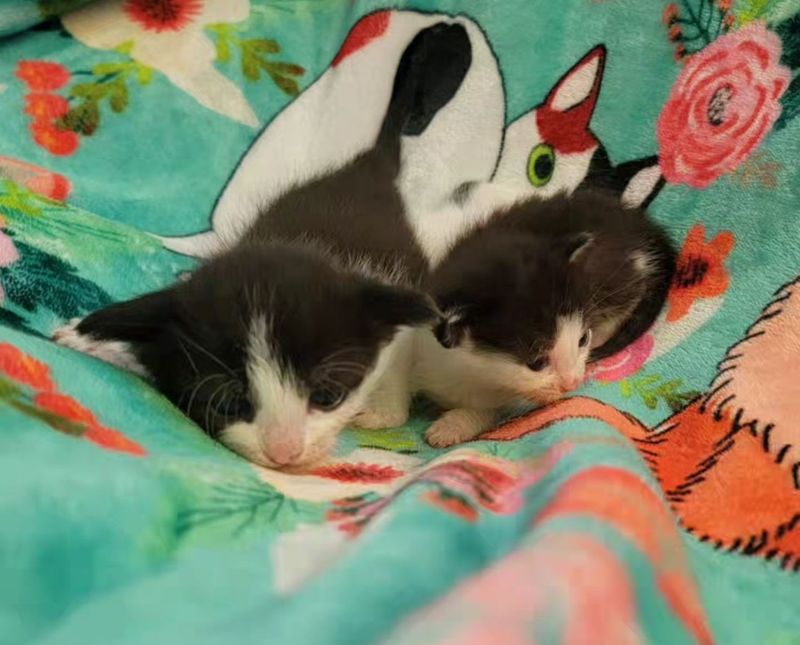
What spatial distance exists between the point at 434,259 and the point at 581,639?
1123 millimetres

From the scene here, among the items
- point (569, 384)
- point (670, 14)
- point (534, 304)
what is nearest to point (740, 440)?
point (569, 384)

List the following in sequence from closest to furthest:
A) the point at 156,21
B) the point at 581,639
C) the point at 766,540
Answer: the point at 581,639 → the point at 766,540 → the point at 156,21

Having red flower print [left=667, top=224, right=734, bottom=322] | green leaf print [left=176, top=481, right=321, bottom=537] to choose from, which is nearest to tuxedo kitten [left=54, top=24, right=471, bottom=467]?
green leaf print [left=176, top=481, right=321, bottom=537]

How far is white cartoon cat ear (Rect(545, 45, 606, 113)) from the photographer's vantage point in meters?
1.83

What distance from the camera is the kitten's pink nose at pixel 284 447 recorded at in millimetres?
1184

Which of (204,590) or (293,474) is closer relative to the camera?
(204,590)

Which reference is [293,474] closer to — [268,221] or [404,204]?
[268,221]

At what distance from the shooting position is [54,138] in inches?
72.8

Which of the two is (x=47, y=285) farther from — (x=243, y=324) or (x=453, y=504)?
(x=453, y=504)

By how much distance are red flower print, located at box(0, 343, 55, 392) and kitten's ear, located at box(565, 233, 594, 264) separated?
87cm

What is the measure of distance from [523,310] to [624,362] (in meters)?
0.20

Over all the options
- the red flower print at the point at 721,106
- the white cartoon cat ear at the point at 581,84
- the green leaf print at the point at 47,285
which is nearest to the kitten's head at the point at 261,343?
the green leaf print at the point at 47,285

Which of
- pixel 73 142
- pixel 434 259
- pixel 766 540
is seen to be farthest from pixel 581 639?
pixel 73 142

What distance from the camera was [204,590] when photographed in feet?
Answer: 2.44
